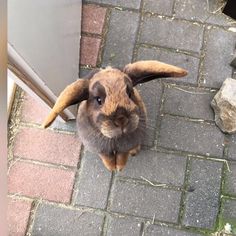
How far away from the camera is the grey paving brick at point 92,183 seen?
2.54 metres

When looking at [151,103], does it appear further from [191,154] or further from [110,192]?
[110,192]

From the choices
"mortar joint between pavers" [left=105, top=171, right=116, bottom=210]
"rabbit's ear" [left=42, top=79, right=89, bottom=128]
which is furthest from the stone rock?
"rabbit's ear" [left=42, top=79, right=89, bottom=128]

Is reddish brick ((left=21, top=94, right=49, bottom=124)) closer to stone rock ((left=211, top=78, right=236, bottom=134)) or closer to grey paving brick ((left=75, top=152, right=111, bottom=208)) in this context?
grey paving brick ((left=75, top=152, right=111, bottom=208))

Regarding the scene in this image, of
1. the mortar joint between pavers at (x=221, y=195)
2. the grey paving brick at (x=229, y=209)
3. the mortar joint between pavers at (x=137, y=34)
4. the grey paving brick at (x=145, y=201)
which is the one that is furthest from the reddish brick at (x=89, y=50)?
the grey paving brick at (x=229, y=209)

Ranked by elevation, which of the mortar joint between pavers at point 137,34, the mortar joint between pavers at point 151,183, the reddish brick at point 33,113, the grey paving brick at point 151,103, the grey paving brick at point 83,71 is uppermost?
the mortar joint between pavers at point 137,34

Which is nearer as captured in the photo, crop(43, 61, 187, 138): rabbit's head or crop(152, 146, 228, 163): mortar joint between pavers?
crop(43, 61, 187, 138): rabbit's head

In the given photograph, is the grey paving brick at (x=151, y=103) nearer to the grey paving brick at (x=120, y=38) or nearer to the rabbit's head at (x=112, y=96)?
the grey paving brick at (x=120, y=38)

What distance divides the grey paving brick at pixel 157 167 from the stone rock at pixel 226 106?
0.31 meters

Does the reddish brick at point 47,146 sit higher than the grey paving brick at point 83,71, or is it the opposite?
the grey paving brick at point 83,71

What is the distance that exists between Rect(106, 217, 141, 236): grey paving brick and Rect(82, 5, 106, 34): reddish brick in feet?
3.78

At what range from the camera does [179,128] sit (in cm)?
262

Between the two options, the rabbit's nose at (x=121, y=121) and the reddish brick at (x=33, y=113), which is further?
the reddish brick at (x=33, y=113)

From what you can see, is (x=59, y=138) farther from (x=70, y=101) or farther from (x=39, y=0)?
(x=39, y=0)

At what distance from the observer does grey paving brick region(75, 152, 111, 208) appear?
8.33 feet
